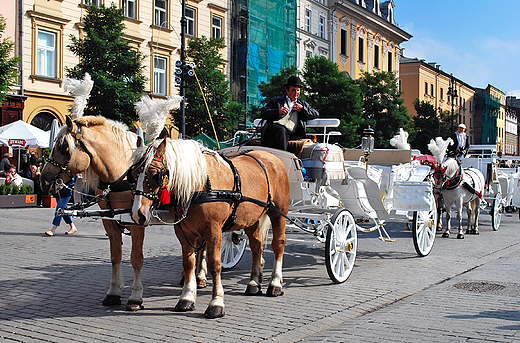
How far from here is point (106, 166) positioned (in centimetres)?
545

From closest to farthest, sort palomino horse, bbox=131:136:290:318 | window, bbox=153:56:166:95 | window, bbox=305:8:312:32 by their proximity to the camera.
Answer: palomino horse, bbox=131:136:290:318
window, bbox=153:56:166:95
window, bbox=305:8:312:32

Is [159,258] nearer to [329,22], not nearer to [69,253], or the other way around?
[69,253]

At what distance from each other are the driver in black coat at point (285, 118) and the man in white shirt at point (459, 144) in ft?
21.6

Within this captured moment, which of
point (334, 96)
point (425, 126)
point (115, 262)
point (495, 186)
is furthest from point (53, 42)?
point (425, 126)

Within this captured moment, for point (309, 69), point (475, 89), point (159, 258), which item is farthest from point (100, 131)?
point (475, 89)

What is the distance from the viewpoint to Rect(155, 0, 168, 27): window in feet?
90.7

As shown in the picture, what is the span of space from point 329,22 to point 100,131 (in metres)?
39.0

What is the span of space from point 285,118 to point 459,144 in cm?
770

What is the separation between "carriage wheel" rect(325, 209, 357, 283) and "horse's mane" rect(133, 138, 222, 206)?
224 centimetres

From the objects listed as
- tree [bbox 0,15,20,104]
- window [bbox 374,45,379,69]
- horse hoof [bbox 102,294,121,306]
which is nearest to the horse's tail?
horse hoof [bbox 102,294,121,306]

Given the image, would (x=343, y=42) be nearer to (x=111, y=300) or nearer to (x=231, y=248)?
(x=231, y=248)

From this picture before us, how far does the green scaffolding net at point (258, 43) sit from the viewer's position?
32719 mm

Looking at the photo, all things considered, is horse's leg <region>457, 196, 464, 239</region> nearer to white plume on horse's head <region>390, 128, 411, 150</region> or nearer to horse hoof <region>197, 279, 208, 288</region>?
white plume on horse's head <region>390, 128, 411, 150</region>

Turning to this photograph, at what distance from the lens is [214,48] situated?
25969mm
